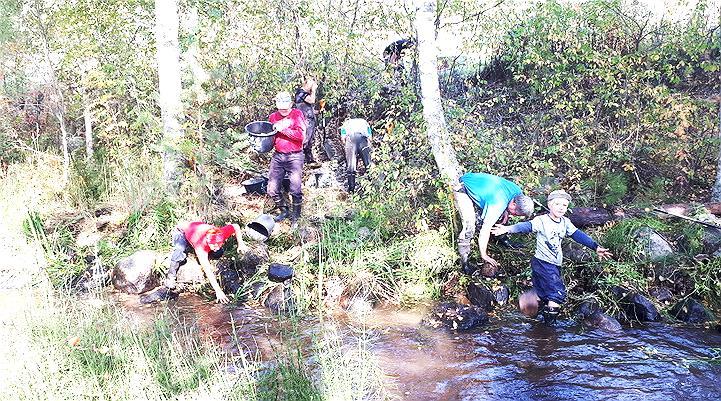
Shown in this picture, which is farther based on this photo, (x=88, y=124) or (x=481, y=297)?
(x=88, y=124)

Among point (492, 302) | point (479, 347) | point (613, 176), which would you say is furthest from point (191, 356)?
point (613, 176)

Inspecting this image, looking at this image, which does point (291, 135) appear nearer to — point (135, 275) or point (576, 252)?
point (135, 275)

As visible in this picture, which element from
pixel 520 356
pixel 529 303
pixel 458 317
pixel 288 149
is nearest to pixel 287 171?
pixel 288 149

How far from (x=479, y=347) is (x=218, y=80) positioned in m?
5.33

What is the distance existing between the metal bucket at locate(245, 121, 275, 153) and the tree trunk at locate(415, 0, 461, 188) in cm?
212

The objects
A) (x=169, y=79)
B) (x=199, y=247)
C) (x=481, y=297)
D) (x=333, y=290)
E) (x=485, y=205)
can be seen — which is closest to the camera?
(x=485, y=205)

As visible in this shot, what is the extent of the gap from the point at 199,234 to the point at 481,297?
331 centimetres

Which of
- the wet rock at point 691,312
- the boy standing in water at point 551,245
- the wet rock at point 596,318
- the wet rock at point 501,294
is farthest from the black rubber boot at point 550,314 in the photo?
the wet rock at point 691,312

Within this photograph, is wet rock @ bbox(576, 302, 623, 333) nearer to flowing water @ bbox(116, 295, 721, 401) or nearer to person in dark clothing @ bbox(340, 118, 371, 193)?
flowing water @ bbox(116, 295, 721, 401)

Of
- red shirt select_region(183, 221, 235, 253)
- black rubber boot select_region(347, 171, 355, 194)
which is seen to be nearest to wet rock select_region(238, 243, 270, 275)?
red shirt select_region(183, 221, 235, 253)

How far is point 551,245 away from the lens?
5.77m

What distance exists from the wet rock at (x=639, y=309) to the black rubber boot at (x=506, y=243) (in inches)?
53.3

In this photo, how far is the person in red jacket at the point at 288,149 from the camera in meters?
7.66

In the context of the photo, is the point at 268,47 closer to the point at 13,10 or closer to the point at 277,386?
the point at 13,10
